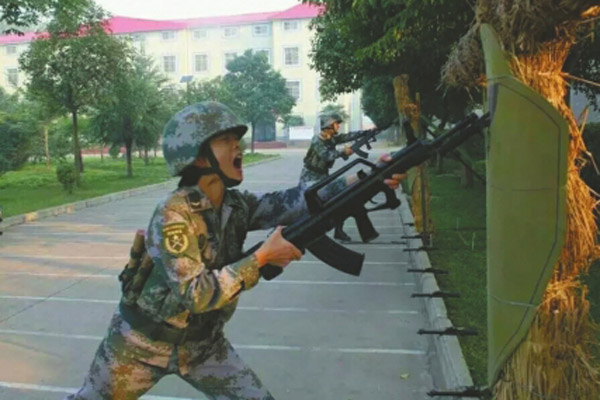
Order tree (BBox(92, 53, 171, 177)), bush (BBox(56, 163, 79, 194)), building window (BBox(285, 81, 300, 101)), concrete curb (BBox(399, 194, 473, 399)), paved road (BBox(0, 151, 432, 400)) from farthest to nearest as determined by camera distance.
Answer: building window (BBox(285, 81, 300, 101))
tree (BBox(92, 53, 171, 177))
bush (BBox(56, 163, 79, 194))
paved road (BBox(0, 151, 432, 400))
concrete curb (BBox(399, 194, 473, 399))

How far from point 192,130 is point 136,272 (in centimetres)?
54

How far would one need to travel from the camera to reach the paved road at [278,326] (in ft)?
12.5

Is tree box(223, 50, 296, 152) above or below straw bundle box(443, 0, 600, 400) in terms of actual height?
above

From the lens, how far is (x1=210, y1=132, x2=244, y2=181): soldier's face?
2.14 metres

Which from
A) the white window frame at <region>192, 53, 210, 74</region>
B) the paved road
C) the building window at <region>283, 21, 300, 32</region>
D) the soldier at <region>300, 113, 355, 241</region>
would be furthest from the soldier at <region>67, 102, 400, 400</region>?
the white window frame at <region>192, 53, 210, 74</region>

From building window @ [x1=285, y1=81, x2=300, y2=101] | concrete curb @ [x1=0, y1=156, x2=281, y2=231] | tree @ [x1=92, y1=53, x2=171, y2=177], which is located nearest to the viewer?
concrete curb @ [x1=0, y1=156, x2=281, y2=231]

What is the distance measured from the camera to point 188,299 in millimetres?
1896

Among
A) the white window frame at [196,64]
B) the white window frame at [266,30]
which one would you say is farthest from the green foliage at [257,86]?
the white window frame at [196,64]

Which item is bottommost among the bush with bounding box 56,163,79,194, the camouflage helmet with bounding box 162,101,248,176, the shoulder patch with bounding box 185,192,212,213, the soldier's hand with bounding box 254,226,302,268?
the bush with bounding box 56,163,79,194

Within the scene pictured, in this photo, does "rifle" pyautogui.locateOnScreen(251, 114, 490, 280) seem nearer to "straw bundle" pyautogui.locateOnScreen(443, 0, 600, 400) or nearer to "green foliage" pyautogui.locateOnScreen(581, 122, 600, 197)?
"straw bundle" pyautogui.locateOnScreen(443, 0, 600, 400)

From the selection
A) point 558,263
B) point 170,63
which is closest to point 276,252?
point 558,263

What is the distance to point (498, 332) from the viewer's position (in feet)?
7.76

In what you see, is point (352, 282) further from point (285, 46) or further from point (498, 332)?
point (285, 46)

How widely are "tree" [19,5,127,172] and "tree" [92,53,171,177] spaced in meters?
1.74
